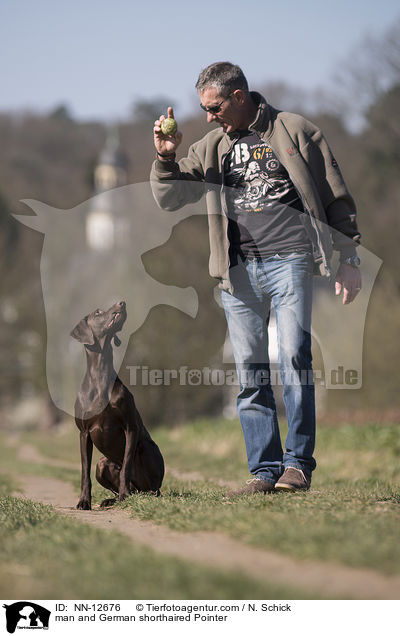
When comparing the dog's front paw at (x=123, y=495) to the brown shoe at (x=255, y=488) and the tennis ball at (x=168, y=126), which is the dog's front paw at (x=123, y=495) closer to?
the brown shoe at (x=255, y=488)

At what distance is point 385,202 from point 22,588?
31.5 meters

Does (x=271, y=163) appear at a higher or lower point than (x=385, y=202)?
lower

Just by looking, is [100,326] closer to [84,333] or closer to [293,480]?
[84,333]

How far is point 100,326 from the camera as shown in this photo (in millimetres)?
5242

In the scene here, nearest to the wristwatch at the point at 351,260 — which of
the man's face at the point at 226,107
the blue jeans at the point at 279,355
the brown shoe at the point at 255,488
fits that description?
the blue jeans at the point at 279,355

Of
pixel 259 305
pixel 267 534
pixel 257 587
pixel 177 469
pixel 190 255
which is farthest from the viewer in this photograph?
pixel 190 255

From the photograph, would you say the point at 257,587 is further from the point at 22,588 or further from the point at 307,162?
the point at 307,162

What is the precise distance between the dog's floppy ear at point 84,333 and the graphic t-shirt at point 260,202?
1.20 metres

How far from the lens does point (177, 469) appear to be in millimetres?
9844

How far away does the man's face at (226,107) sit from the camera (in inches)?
187

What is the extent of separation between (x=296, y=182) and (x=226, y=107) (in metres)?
0.68

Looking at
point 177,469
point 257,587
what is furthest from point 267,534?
point 177,469
